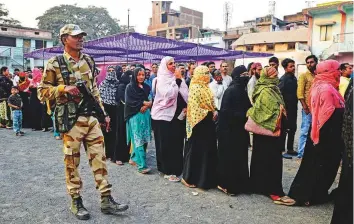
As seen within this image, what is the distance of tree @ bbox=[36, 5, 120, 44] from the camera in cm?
4166

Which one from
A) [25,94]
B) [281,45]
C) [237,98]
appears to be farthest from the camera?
[281,45]

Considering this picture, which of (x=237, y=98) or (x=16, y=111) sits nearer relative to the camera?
(x=237, y=98)

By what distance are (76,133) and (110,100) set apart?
104 inches

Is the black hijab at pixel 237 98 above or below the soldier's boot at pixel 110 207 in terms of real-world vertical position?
above

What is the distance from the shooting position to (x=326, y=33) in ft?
82.9

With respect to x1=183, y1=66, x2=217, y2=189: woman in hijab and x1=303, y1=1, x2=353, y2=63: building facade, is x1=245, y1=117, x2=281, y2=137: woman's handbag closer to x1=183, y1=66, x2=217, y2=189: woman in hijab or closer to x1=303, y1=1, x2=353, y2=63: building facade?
x1=183, y1=66, x2=217, y2=189: woman in hijab

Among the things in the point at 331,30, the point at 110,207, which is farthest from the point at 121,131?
the point at 331,30

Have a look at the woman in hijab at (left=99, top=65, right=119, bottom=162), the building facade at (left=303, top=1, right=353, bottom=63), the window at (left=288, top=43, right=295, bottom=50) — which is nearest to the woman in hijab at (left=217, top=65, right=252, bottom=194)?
the woman in hijab at (left=99, top=65, right=119, bottom=162)

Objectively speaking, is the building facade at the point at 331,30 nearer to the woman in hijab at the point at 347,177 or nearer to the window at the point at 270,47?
the window at the point at 270,47

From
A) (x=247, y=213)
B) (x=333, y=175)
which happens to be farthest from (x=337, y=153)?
(x=247, y=213)

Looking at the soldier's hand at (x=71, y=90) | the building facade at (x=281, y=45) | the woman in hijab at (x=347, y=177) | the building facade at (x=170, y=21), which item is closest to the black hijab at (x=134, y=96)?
the soldier's hand at (x=71, y=90)

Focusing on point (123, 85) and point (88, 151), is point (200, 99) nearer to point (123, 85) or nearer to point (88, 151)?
point (88, 151)

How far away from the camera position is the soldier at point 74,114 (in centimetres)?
312

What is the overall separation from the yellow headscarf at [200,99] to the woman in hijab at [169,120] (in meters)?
0.40
